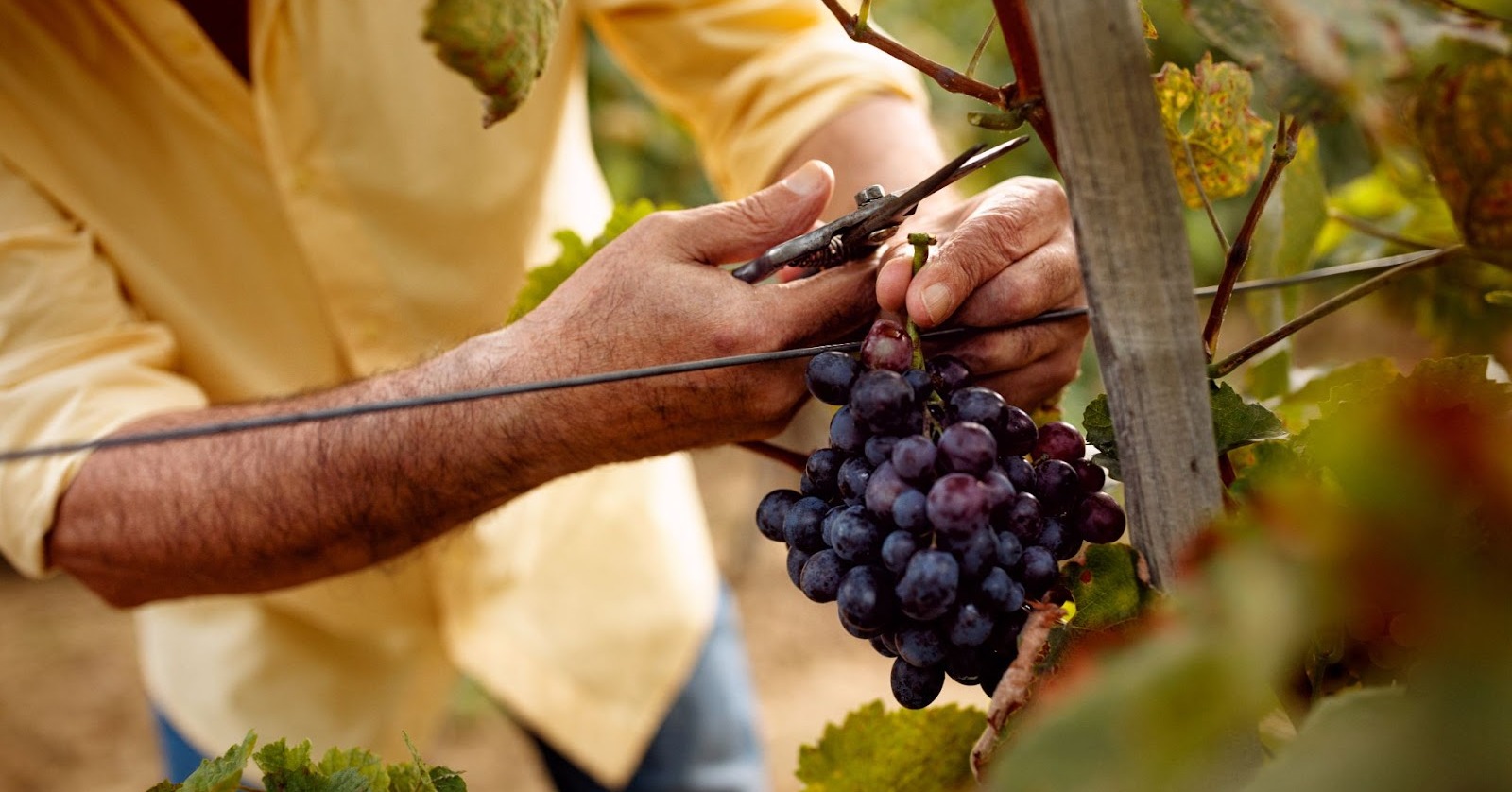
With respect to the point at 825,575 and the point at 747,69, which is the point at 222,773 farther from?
the point at 747,69

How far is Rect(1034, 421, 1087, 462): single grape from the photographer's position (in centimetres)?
54

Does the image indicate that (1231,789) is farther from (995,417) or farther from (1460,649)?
(995,417)

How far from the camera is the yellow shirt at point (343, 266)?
115cm

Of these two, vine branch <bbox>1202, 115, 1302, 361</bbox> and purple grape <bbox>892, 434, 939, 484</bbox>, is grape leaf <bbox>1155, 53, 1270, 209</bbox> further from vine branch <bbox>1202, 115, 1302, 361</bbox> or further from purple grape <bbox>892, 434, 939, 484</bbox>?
purple grape <bbox>892, 434, 939, 484</bbox>

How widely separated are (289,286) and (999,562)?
1.21 meters

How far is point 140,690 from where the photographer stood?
3279 mm

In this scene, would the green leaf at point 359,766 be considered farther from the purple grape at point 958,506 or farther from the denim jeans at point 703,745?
the denim jeans at point 703,745

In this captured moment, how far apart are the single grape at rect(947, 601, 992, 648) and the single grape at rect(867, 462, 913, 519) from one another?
0.05 metres

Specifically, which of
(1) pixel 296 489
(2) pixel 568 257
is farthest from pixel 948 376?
(1) pixel 296 489

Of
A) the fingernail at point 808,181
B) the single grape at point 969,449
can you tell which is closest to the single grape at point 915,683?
the single grape at point 969,449

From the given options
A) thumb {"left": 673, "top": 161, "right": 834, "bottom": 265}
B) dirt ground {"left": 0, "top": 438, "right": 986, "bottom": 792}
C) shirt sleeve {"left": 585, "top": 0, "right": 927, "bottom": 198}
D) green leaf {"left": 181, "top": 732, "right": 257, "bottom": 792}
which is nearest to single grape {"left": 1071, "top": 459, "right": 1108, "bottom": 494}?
thumb {"left": 673, "top": 161, "right": 834, "bottom": 265}

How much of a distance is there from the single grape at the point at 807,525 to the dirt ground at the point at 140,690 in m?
2.24

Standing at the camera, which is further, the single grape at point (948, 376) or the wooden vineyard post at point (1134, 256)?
the single grape at point (948, 376)

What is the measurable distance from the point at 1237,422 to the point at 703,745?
1.38 m
